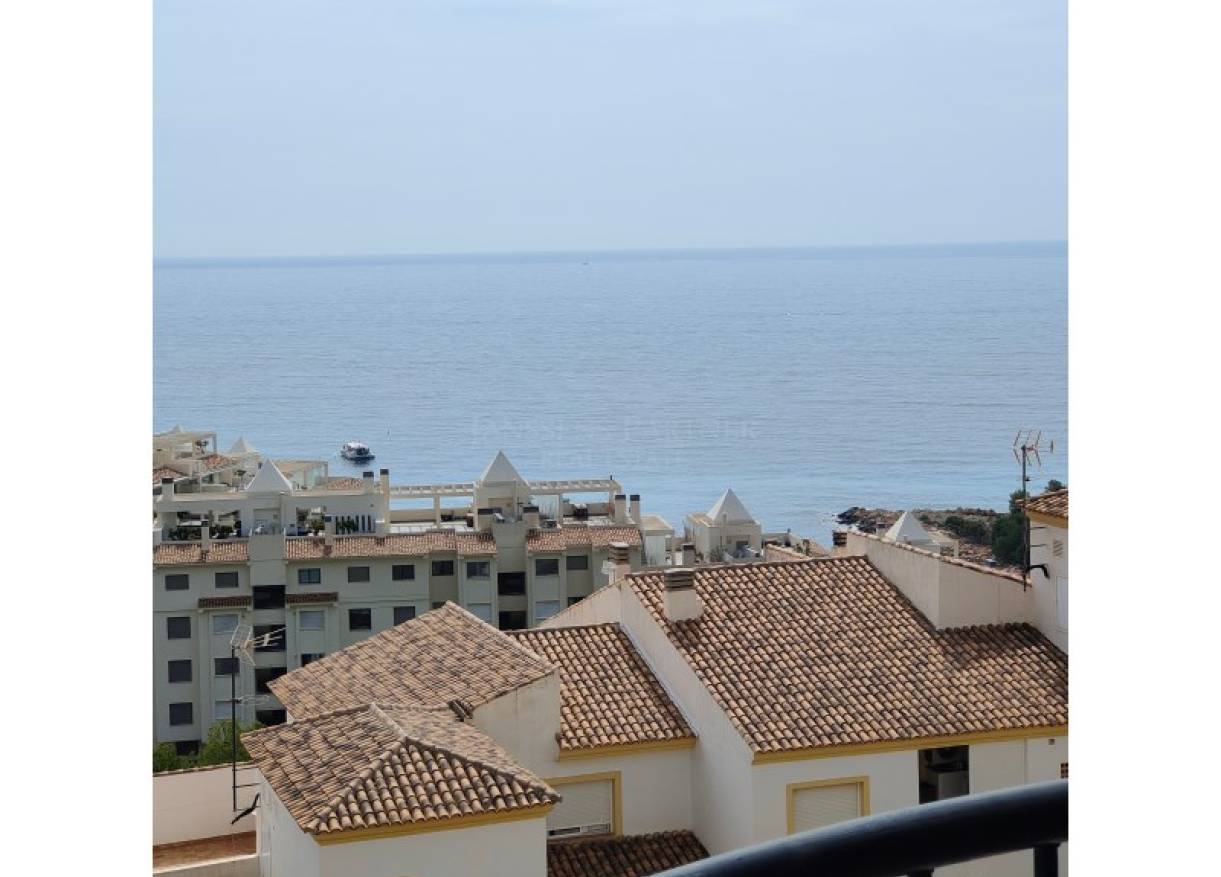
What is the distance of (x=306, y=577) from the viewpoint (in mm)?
15984

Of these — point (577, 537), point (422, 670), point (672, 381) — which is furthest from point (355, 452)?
point (422, 670)

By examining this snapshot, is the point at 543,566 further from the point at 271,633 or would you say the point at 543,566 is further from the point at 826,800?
the point at 826,800

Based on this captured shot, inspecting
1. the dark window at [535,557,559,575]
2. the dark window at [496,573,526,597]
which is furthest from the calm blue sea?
the dark window at [496,573,526,597]

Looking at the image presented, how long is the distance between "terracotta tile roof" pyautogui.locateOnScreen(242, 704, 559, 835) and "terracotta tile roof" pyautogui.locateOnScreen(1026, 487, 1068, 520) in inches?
89.6

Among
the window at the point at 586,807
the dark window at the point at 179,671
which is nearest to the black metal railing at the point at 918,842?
the window at the point at 586,807

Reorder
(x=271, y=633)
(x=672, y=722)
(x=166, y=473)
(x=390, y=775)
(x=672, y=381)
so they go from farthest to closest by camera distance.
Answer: (x=672, y=381)
(x=166, y=473)
(x=271, y=633)
(x=672, y=722)
(x=390, y=775)

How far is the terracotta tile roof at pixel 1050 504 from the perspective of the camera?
242 inches

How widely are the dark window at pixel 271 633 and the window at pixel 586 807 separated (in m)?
10.2

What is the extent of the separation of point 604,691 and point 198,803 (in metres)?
1.57

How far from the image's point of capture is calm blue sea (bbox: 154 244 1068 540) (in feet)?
97.5

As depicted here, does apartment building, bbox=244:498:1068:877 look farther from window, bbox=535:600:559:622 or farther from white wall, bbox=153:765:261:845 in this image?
window, bbox=535:600:559:622
